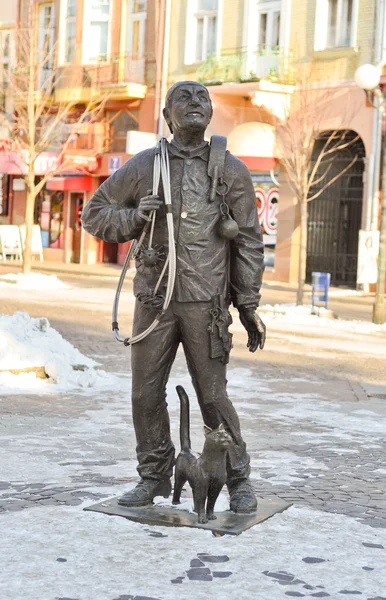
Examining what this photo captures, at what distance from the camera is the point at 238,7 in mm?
31094

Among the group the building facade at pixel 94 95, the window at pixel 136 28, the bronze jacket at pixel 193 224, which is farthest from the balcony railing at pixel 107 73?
the bronze jacket at pixel 193 224

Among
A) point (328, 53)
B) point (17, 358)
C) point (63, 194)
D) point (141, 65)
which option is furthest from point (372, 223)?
point (17, 358)

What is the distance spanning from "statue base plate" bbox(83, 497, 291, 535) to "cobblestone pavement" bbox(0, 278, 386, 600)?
0.55 ft

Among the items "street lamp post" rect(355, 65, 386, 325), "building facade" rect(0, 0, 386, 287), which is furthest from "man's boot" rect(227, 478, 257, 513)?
"building facade" rect(0, 0, 386, 287)

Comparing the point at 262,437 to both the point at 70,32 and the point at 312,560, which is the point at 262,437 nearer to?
the point at 312,560

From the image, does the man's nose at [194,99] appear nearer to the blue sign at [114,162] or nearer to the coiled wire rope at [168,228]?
the coiled wire rope at [168,228]

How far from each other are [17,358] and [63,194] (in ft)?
88.0

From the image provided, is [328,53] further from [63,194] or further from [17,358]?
[17,358]

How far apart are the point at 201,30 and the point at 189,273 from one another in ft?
91.9

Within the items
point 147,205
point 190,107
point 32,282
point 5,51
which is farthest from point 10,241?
point 147,205

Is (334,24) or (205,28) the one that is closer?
(334,24)

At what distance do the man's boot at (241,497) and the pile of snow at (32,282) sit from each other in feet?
56.8

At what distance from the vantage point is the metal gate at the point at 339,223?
28219 millimetres

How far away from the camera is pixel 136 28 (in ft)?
115
